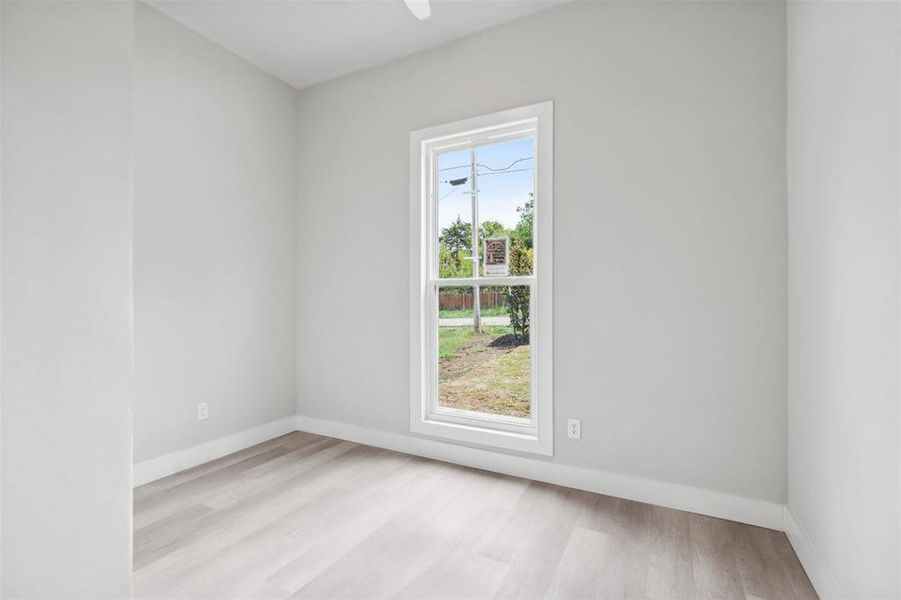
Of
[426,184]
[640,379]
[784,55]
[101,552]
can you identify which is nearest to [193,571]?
[101,552]

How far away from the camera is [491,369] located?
2.90 metres

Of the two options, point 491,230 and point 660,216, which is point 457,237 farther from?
point 660,216

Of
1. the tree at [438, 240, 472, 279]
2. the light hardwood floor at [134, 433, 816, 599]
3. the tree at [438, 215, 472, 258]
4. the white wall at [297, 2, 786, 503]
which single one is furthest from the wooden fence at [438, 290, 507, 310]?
the light hardwood floor at [134, 433, 816, 599]

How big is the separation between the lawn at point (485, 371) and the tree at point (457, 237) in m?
0.53

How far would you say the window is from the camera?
8.57 ft

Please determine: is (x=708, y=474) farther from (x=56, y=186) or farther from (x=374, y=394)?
(x=56, y=186)

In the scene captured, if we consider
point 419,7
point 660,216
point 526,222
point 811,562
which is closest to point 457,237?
point 526,222

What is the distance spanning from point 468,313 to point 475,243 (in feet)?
1.51

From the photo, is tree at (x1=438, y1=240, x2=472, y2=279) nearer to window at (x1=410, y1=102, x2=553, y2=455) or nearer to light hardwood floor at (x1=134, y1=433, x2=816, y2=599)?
window at (x1=410, y1=102, x2=553, y2=455)

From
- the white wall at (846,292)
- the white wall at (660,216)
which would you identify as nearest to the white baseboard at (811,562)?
the white wall at (846,292)

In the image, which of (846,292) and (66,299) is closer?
(66,299)

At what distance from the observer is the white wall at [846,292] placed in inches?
46.1

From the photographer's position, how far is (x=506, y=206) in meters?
2.83

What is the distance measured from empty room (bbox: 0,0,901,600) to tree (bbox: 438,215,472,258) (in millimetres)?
32
